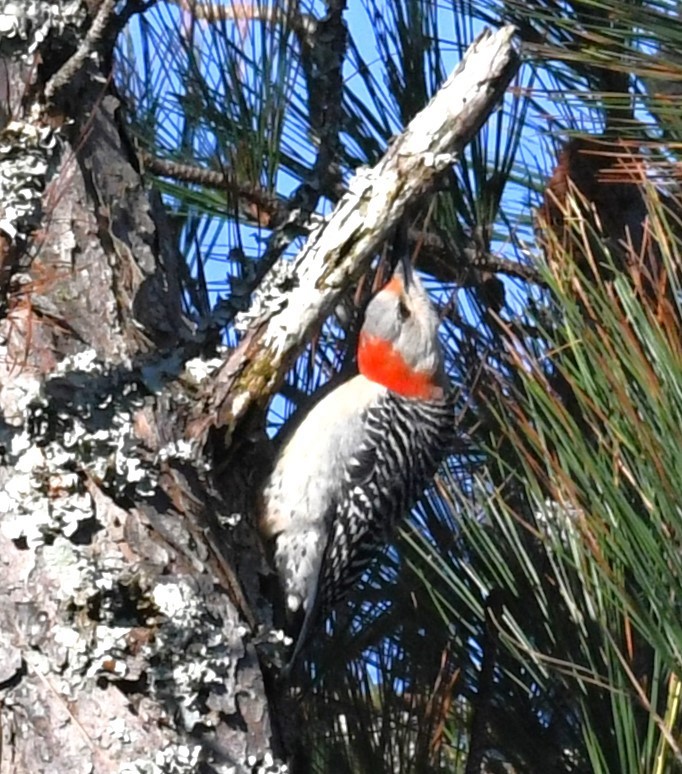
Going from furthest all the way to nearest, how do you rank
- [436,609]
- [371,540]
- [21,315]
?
1. [371,540]
2. [436,609]
3. [21,315]

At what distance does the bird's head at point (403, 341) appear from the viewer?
2570 mm

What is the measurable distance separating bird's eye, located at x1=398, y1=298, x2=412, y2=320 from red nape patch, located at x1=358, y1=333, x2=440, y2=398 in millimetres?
82

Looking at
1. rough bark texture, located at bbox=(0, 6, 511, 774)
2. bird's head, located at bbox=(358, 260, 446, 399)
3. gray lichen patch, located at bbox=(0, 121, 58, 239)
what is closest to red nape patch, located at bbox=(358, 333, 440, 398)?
bird's head, located at bbox=(358, 260, 446, 399)

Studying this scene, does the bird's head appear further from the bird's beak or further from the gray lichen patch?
the gray lichen patch

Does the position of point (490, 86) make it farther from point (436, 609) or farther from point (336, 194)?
point (436, 609)

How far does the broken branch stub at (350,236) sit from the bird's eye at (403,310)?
853mm

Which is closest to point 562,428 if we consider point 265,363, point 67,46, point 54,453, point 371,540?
point 265,363

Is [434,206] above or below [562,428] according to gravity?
above

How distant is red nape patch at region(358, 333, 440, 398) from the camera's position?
277cm

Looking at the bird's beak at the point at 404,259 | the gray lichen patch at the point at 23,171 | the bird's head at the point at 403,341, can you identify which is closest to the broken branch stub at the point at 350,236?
the gray lichen patch at the point at 23,171

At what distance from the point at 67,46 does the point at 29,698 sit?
0.76 meters

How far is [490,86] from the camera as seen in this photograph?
1604 mm

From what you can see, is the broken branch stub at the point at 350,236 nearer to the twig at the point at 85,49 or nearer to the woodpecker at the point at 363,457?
the twig at the point at 85,49

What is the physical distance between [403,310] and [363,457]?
298 millimetres
